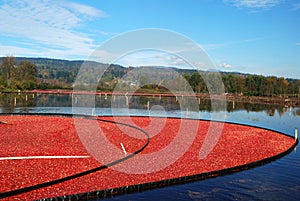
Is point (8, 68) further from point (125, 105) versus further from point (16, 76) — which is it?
point (125, 105)

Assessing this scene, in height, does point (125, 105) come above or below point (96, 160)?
above

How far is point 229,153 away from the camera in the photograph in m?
11.2

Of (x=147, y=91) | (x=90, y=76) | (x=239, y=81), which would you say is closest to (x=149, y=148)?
(x=147, y=91)

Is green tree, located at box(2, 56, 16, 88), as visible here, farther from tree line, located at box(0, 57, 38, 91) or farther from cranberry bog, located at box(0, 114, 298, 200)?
cranberry bog, located at box(0, 114, 298, 200)

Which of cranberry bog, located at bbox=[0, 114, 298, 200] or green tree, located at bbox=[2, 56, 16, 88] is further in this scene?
green tree, located at bbox=[2, 56, 16, 88]

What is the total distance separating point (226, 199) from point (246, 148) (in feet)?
18.2

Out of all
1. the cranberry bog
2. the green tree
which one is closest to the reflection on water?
the cranberry bog

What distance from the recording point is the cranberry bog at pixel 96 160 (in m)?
6.93

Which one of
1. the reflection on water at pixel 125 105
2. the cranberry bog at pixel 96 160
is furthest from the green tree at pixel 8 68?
the cranberry bog at pixel 96 160

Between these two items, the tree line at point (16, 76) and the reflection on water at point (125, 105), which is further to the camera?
the tree line at point (16, 76)

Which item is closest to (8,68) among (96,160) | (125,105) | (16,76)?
(16,76)

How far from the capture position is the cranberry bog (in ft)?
22.7

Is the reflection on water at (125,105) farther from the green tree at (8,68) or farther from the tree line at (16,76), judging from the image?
the green tree at (8,68)

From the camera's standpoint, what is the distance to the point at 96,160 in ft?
30.9
